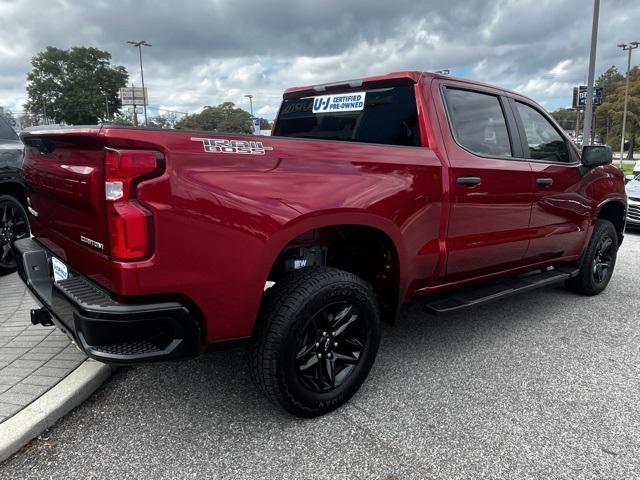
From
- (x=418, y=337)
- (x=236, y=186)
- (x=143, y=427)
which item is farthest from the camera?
(x=418, y=337)

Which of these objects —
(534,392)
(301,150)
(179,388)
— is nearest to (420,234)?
(301,150)

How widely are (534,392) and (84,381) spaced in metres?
2.64

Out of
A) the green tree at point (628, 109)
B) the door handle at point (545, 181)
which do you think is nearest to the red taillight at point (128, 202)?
the door handle at point (545, 181)

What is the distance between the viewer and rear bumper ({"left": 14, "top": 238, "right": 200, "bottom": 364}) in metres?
2.00

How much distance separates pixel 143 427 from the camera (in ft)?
8.41

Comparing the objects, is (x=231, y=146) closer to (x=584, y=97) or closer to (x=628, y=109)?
(x=584, y=97)

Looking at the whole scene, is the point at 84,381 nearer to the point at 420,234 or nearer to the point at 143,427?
the point at 143,427

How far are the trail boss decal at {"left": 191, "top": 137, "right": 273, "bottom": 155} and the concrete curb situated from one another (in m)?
1.62

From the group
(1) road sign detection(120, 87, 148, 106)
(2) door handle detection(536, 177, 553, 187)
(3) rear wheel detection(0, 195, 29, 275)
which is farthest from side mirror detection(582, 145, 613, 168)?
(1) road sign detection(120, 87, 148, 106)

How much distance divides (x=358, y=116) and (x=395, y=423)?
2070 mm

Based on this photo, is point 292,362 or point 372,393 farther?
point 372,393

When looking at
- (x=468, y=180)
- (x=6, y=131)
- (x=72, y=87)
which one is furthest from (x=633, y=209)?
(x=72, y=87)

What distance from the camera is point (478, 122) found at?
11.4 feet

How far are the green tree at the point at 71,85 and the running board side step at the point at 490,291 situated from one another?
67.6 meters
